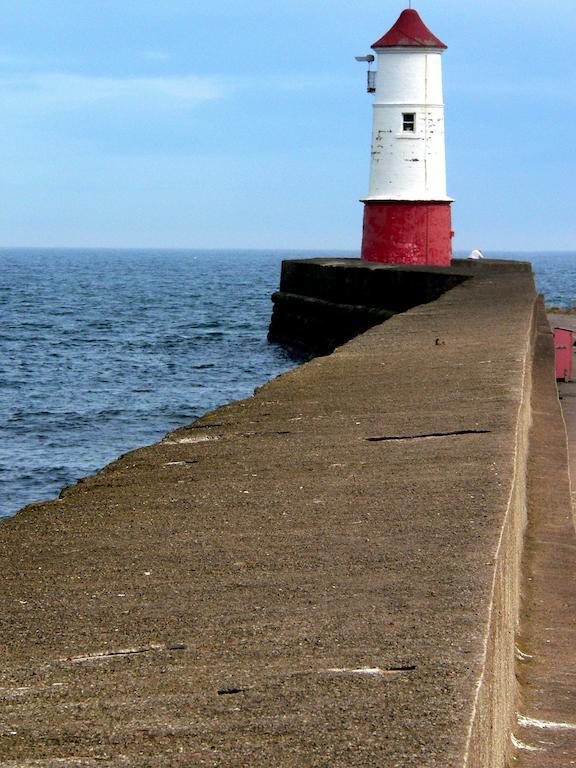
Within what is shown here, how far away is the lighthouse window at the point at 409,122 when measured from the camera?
2491cm

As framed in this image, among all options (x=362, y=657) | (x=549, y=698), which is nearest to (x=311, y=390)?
(x=549, y=698)

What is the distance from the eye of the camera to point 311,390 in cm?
724

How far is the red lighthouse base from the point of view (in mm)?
24859

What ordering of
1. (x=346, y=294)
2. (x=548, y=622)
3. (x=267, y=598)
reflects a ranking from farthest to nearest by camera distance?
(x=346, y=294) < (x=548, y=622) < (x=267, y=598)

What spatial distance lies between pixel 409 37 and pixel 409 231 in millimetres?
3808

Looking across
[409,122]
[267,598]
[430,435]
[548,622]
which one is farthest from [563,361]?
[409,122]

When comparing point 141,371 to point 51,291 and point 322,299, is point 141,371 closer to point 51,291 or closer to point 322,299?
point 322,299

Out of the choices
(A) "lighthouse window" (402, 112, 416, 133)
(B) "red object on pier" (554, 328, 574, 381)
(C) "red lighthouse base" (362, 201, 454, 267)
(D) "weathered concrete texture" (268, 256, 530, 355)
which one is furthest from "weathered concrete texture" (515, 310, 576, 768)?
(A) "lighthouse window" (402, 112, 416, 133)

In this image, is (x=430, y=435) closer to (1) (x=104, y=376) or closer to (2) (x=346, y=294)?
(1) (x=104, y=376)

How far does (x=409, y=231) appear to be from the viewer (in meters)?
25.0

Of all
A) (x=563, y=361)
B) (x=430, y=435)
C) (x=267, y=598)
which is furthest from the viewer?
(x=563, y=361)

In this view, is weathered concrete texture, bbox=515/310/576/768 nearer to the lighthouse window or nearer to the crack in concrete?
the crack in concrete

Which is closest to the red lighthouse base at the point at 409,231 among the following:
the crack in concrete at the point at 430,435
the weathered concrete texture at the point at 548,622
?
the weathered concrete texture at the point at 548,622

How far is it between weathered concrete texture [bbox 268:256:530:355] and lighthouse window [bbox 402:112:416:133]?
2749 millimetres
